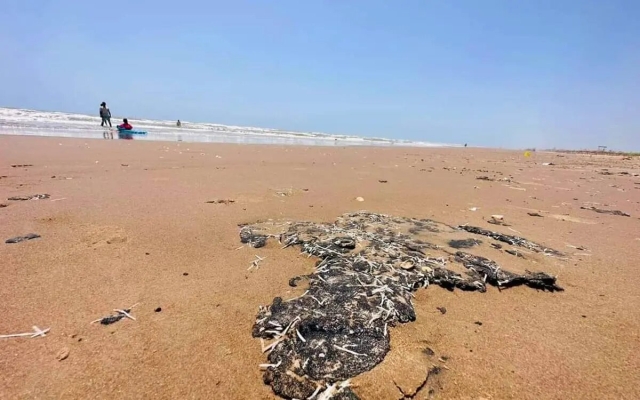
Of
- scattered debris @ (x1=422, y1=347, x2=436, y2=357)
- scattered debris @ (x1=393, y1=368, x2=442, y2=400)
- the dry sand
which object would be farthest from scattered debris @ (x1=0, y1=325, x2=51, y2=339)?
scattered debris @ (x1=422, y1=347, x2=436, y2=357)

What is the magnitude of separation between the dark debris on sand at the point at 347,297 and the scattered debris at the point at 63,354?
38.6 inches

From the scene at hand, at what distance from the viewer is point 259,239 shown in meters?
3.28

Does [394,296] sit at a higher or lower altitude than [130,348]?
higher

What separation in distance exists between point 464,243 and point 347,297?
1688 mm

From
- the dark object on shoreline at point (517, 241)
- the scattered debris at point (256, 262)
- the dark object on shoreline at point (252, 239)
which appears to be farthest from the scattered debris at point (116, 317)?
the dark object on shoreline at point (517, 241)

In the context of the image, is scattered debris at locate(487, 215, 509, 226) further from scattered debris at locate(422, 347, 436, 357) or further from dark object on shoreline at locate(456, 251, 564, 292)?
scattered debris at locate(422, 347, 436, 357)

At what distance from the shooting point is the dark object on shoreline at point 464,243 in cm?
312

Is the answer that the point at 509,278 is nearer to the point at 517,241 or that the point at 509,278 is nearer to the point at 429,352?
the point at 517,241

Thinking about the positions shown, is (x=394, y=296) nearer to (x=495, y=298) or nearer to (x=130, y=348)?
(x=495, y=298)

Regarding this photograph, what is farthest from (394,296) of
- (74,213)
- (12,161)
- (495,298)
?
(12,161)

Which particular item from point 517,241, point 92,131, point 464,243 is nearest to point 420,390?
point 464,243

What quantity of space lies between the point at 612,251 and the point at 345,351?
11.7 ft

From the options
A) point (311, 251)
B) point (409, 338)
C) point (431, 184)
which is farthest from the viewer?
point (431, 184)

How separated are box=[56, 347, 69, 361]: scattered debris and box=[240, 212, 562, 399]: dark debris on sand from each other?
98 centimetres
